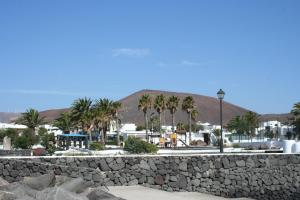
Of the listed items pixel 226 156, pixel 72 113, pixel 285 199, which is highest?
pixel 72 113

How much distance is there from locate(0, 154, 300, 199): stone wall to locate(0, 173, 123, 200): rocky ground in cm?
760

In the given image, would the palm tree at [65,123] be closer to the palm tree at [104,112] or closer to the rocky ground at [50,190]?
the palm tree at [104,112]

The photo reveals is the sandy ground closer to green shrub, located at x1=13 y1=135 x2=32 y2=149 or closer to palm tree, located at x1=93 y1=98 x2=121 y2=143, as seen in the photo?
green shrub, located at x1=13 y1=135 x2=32 y2=149

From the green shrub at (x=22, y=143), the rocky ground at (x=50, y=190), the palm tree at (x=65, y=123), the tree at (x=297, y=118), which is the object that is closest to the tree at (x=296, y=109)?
the tree at (x=297, y=118)

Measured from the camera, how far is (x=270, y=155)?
23984 millimetres

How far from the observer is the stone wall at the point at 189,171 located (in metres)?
20.8

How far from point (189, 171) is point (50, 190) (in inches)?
462

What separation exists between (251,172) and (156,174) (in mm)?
4451

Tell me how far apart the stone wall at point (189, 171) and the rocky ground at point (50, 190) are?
7596mm

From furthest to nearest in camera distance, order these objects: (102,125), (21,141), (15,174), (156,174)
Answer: (102,125)
(21,141)
(156,174)
(15,174)

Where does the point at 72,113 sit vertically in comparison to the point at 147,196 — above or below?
above

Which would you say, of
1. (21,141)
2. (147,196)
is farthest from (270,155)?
(21,141)

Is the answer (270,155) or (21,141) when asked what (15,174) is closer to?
(270,155)

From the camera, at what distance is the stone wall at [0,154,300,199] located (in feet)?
68.1
